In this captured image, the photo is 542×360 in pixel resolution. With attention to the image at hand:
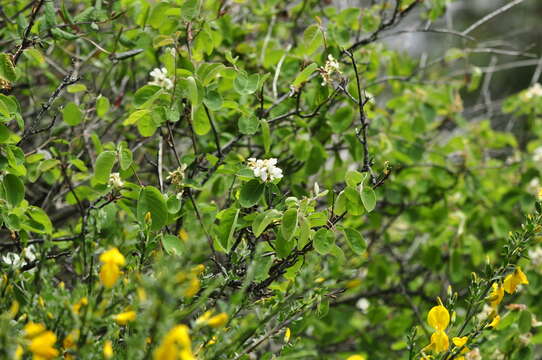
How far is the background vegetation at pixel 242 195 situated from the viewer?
1.01m

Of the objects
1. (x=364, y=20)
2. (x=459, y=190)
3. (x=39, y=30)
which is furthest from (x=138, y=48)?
(x=459, y=190)

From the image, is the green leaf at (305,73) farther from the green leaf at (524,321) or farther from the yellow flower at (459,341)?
the green leaf at (524,321)

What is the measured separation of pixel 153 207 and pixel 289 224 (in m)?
0.33

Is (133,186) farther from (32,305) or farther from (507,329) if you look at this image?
(507,329)

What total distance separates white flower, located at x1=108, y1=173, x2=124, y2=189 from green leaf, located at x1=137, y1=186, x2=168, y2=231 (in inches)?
5.8

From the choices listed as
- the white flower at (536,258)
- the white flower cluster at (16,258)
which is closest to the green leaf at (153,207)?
the white flower cluster at (16,258)

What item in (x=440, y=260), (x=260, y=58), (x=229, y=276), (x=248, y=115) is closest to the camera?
(x=229, y=276)

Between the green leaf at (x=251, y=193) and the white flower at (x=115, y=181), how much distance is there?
1.08 feet

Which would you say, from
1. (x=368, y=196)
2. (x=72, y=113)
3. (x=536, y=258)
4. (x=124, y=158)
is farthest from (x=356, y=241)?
(x=536, y=258)

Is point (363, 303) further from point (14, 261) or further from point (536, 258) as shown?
point (14, 261)

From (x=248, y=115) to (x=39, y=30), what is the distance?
61 cm

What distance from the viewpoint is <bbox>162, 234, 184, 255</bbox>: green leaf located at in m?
1.32

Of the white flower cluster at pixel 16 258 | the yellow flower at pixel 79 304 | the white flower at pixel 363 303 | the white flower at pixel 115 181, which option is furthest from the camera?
the white flower at pixel 363 303

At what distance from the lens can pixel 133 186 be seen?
1444 millimetres
